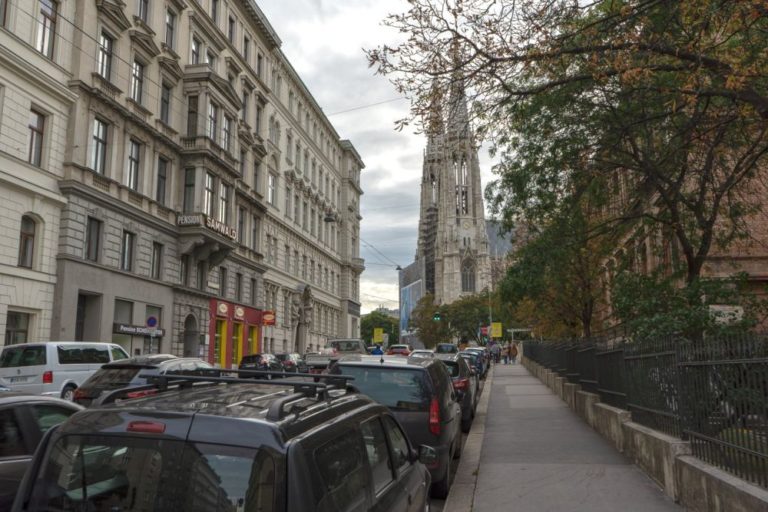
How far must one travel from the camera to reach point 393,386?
8.12 meters

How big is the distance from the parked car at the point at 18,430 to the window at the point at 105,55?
22.9 metres

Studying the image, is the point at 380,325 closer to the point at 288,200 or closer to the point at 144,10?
the point at 288,200

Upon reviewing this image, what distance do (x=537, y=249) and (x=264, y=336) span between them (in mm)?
30116

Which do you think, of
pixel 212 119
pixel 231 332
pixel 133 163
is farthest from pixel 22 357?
pixel 231 332

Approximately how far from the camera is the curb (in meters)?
7.55

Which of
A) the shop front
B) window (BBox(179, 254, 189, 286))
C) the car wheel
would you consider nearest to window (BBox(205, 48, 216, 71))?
window (BBox(179, 254, 189, 286))

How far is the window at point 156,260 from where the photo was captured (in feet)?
95.8

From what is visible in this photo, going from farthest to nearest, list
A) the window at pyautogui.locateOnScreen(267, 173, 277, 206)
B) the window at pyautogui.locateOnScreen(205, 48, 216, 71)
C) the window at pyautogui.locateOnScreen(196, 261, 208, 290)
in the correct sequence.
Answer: the window at pyautogui.locateOnScreen(267, 173, 277, 206)
the window at pyautogui.locateOnScreen(205, 48, 216, 71)
the window at pyautogui.locateOnScreen(196, 261, 208, 290)

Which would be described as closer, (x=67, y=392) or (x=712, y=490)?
(x=712, y=490)

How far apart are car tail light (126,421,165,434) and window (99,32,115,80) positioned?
25.6 metres

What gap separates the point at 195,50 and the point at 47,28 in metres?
11.3

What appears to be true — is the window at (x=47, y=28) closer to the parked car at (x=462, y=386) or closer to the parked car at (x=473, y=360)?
the parked car at (x=473, y=360)

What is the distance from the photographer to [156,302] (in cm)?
2869

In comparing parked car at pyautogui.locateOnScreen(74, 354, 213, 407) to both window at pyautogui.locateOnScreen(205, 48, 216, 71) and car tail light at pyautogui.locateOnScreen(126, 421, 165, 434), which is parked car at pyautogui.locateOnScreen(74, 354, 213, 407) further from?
window at pyautogui.locateOnScreen(205, 48, 216, 71)
